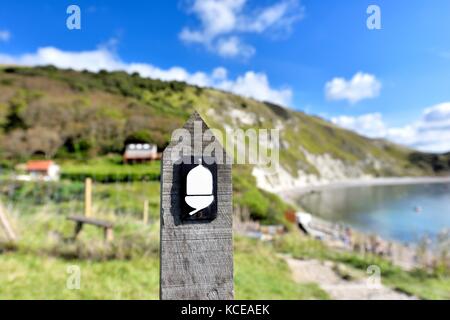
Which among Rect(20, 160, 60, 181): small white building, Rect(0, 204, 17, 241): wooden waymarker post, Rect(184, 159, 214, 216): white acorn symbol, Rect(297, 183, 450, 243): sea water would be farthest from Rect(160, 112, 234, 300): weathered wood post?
Rect(297, 183, 450, 243): sea water

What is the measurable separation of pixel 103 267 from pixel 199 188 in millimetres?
3889

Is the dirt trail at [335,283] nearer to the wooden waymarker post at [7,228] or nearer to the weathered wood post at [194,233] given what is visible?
the weathered wood post at [194,233]

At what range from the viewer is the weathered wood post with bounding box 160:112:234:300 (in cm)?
132

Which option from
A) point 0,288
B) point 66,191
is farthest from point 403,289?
point 66,191

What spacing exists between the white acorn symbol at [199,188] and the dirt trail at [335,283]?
384 centimetres

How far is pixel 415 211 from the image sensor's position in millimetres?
42656

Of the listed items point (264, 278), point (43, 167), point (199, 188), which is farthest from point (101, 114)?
point (199, 188)

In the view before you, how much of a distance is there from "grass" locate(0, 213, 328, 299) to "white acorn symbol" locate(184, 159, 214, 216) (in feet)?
9.05

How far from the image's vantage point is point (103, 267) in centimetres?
452

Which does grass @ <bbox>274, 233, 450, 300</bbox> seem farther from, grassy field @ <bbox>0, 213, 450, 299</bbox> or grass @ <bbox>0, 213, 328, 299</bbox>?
grass @ <bbox>0, 213, 328, 299</bbox>

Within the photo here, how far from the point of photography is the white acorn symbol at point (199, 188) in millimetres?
1320

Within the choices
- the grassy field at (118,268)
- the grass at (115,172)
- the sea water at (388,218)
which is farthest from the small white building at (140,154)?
Answer: the sea water at (388,218)

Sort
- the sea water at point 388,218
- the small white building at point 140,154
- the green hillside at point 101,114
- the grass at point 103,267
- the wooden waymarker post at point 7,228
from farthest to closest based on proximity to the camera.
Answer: the sea water at point 388,218
the green hillside at point 101,114
the small white building at point 140,154
the wooden waymarker post at point 7,228
the grass at point 103,267
